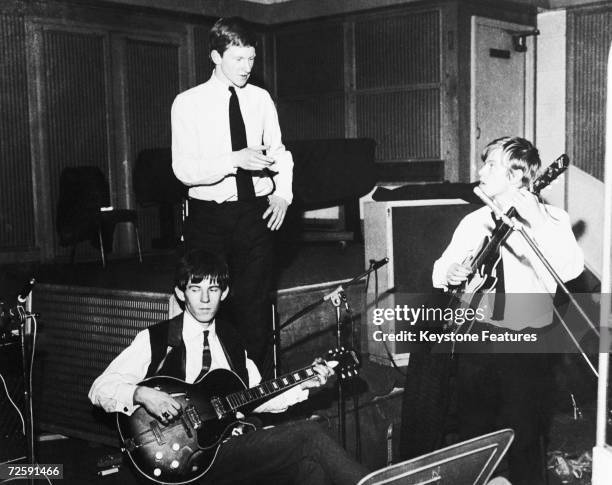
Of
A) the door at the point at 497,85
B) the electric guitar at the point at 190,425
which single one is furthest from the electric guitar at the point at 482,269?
the door at the point at 497,85

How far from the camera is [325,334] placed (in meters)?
4.85

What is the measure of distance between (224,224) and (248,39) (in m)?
0.79

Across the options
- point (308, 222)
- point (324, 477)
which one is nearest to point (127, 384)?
point (324, 477)

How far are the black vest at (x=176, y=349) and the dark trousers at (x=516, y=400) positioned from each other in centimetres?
89

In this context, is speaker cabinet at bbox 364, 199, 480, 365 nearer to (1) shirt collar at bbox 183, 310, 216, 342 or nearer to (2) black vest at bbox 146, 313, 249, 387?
(2) black vest at bbox 146, 313, 249, 387

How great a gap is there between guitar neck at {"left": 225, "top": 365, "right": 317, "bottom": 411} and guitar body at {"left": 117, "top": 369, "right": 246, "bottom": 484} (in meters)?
0.04

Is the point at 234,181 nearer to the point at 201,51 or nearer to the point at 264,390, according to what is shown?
the point at 264,390

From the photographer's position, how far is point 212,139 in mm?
3344

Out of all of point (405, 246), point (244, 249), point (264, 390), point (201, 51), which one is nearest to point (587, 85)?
point (405, 246)

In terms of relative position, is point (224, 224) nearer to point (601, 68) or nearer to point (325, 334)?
point (325, 334)

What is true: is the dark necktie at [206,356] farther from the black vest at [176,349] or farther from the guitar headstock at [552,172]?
the guitar headstock at [552,172]

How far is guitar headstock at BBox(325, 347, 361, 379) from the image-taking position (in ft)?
9.46

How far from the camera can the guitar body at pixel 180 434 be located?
9.05ft

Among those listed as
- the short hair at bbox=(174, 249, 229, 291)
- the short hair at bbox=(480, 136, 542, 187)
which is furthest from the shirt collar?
the short hair at bbox=(480, 136, 542, 187)
